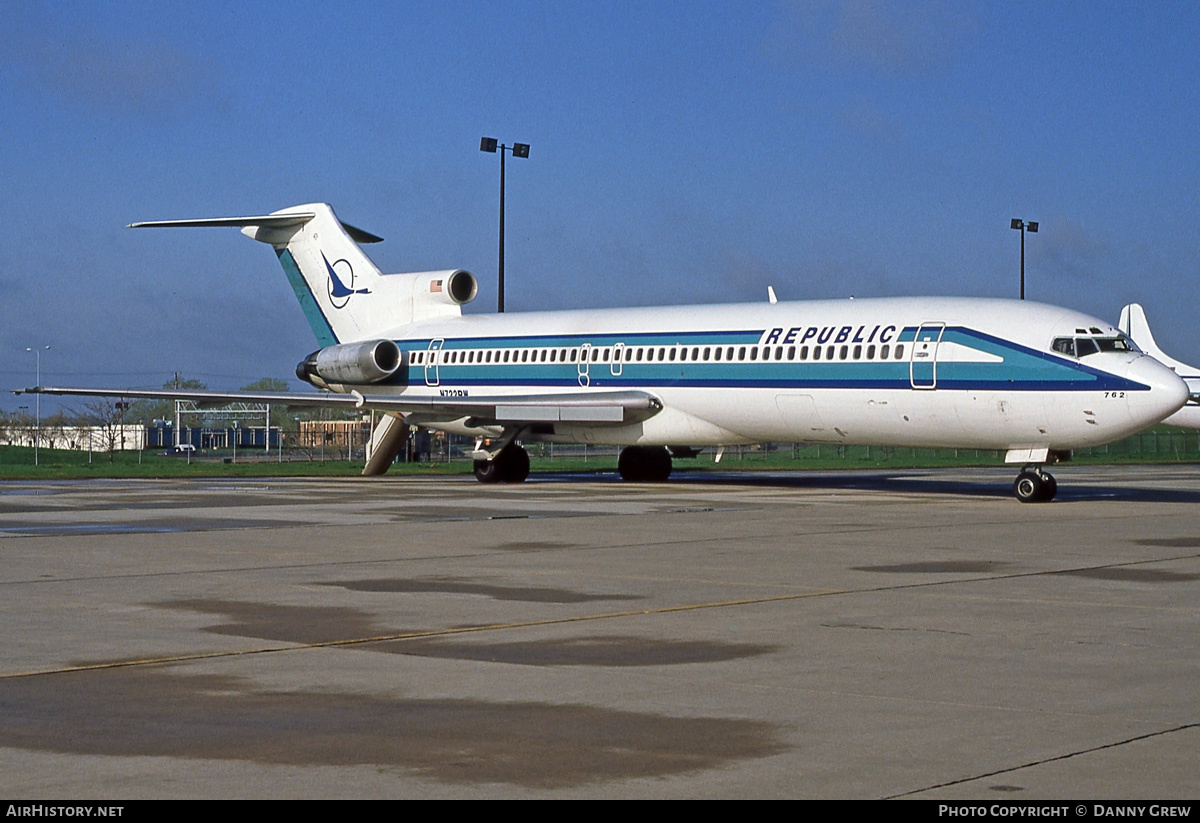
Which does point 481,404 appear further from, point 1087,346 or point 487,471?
point 1087,346

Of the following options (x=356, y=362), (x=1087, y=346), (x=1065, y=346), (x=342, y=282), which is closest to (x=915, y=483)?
(x=1065, y=346)

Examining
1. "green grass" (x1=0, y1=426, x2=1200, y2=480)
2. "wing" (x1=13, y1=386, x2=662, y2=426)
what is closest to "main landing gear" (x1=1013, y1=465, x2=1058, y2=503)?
"green grass" (x1=0, y1=426, x2=1200, y2=480)

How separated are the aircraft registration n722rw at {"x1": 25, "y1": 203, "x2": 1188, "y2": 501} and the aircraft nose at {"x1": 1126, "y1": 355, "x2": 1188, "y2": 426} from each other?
27mm

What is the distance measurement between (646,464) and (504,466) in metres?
3.59

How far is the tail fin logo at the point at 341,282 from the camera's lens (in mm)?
40950

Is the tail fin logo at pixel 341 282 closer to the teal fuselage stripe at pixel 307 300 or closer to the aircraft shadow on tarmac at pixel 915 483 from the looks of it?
the teal fuselage stripe at pixel 307 300

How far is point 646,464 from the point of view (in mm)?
36719

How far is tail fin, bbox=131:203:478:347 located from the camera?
40156 mm

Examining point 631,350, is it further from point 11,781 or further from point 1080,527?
point 11,781

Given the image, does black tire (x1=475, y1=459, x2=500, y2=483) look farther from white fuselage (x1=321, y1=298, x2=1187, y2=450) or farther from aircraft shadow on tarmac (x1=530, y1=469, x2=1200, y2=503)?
aircraft shadow on tarmac (x1=530, y1=469, x2=1200, y2=503)

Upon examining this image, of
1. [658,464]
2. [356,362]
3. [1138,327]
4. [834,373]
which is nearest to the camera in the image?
[834,373]

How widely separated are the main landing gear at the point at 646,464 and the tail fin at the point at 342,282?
22.1ft

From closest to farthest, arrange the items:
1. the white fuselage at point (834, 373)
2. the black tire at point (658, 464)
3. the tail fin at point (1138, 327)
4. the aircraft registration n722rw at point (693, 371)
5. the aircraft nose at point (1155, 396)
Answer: the aircraft nose at point (1155, 396), the white fuselage at point (834, 373), the aircraft registration n722rw at point (693, 371), the black tire at point (658, 464), the tail fin at point (1138, 327)

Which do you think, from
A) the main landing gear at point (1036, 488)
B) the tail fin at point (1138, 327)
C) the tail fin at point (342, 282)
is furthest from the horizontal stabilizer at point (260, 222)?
the tail fin at point (1138, 327)
